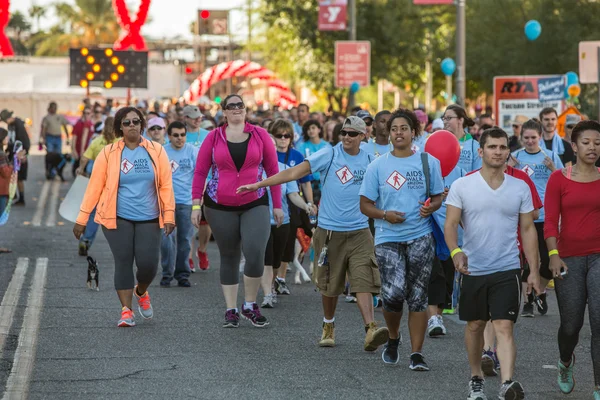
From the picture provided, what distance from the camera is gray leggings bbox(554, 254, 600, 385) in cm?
777

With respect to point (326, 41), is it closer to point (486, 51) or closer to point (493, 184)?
point (486, 51)

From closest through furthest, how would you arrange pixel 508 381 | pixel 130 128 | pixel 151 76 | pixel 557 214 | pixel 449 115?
pixel 508 381
pixel 557 214
pixel 130 128
pixel 449 115
pixel 151 76

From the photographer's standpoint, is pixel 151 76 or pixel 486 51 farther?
pixel 151 76

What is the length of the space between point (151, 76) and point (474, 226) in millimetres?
55266

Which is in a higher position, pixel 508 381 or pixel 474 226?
pixel 474 226

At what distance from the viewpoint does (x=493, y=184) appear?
7719mm

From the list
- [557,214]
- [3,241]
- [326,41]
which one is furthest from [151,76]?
[557,214]

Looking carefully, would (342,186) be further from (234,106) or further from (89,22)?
(89,22)

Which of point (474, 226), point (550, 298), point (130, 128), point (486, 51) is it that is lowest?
point (550, 298)

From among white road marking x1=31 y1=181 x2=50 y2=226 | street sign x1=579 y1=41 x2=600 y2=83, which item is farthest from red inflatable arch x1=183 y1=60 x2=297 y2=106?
street sign x1=579 y1=41 x2=600 y2=83

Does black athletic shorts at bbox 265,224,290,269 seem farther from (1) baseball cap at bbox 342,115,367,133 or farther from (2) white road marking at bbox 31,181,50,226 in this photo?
(2) white road marking at bbox 31,181,50,226

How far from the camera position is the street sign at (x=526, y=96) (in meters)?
22.2

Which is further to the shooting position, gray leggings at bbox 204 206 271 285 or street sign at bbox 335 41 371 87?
street sign at bbox 335 41 371 87

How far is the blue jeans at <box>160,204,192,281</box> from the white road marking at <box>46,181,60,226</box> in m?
7.54
